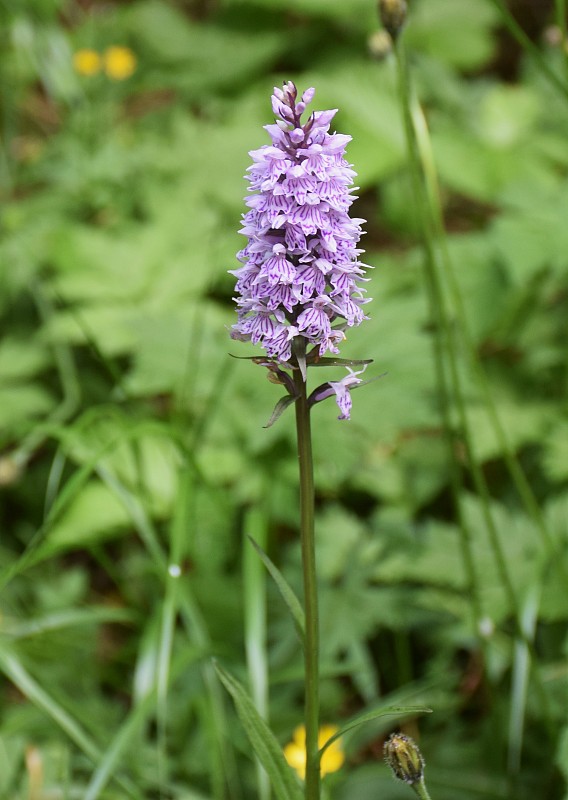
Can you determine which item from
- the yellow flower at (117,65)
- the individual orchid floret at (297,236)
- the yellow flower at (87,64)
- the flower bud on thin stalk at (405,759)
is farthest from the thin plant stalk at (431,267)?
the yellow flower at (87,64)

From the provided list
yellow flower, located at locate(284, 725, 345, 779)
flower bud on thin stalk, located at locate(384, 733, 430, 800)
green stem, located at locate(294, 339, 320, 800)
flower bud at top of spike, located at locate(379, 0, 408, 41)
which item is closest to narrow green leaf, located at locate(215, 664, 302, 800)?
green stem, located at locate(294, 339, 320, 800)

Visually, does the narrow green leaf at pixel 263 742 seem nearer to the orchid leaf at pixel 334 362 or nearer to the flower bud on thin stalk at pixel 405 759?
the flower bud on thin stalk at pixel 405 759

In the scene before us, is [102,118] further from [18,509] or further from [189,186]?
[18,509]

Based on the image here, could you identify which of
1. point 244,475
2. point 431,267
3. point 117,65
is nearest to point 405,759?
point 431,267

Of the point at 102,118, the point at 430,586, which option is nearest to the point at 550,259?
the point at 430,586

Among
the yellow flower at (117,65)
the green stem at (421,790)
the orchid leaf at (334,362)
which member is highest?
the yellow flower at (117,65)

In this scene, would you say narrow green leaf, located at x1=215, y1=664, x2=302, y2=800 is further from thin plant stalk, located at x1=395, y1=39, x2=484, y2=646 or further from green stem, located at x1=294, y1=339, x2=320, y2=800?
thin plant stalk, located at x1=395, y1=39, x2=484, y2=646

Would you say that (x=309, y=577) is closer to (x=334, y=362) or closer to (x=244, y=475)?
(x=334, y=362)
